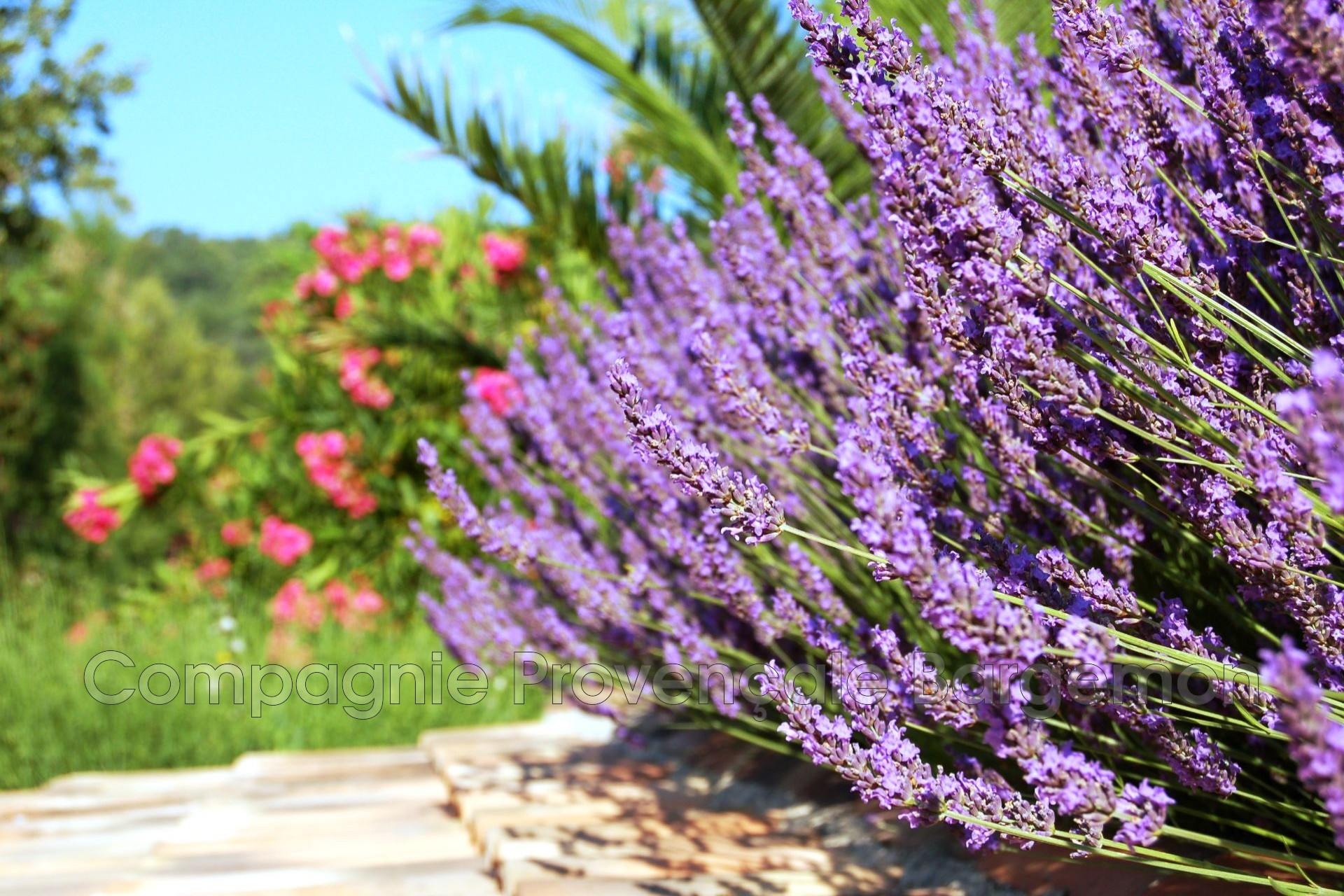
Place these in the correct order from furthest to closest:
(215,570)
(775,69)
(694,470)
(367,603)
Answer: (215,570)
(367,603)
(775,69)
(694,470)

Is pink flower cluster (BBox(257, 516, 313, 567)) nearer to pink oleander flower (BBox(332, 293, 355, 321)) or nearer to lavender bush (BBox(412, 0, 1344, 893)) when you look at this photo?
pink oleander flower (BBox(332, 293, 355, 321))

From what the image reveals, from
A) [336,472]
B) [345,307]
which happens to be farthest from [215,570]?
[345,307]

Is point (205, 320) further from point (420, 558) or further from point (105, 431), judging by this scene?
point (420, 558)

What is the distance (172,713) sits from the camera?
4.51 meters

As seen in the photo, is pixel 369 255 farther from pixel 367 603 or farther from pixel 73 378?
pixel 73 378

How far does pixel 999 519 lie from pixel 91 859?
248 cm

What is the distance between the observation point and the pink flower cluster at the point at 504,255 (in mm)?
6352

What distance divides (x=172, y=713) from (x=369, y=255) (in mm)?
3263

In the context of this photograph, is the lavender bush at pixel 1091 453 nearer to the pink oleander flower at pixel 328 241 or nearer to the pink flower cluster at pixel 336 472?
the pink flower cluster at pixel 336 472

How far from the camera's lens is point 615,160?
5336 mm

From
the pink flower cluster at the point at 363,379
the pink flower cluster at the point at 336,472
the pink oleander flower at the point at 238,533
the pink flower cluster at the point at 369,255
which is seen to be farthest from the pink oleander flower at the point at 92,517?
the pink flower cluster at the point at 363,379

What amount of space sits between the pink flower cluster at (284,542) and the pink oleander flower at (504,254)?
180 centimetres

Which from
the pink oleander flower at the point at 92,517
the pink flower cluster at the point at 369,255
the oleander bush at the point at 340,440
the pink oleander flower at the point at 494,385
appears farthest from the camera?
the pink oleander flower at the point at 92,517

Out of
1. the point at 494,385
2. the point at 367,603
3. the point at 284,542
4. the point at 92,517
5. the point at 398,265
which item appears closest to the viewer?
the point at 494,385
